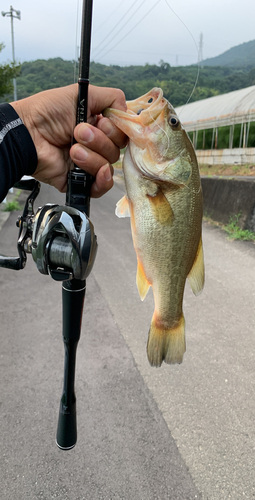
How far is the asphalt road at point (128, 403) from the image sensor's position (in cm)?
233

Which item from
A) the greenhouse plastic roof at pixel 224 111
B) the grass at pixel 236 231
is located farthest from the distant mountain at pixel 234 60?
the greenhouse plastic roof at pixel 224 111

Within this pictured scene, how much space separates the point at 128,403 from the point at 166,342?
1.73 m

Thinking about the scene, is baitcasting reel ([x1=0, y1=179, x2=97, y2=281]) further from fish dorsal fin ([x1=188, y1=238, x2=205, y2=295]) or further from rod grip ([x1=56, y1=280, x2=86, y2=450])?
fish dorsal fin ([x1=188, y1=238, x2=205, y2=295])

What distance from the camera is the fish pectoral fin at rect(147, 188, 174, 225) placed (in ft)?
4.32

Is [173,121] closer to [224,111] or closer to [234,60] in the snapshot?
[234,60]

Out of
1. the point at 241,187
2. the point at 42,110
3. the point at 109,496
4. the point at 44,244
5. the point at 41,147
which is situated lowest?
the point at 109,496

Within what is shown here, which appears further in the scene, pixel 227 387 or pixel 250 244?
pixel 250 244

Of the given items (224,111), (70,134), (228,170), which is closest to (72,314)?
(70,134)

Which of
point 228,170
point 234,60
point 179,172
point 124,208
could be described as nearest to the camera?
point 179,172

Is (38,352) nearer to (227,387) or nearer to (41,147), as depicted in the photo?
(227,387)

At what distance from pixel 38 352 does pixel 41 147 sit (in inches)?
96.4

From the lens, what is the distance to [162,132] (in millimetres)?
1330

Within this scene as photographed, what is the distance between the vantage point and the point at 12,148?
151cm

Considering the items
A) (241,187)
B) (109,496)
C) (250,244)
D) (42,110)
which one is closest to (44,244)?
(42,110)
